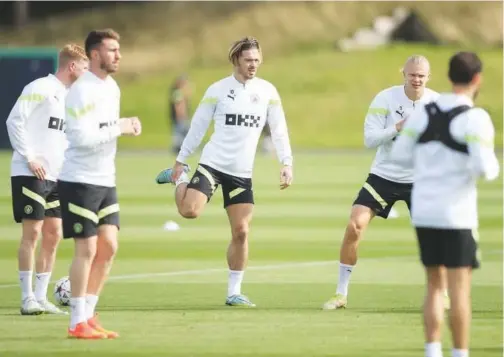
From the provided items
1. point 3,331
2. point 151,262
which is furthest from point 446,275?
point 151,262

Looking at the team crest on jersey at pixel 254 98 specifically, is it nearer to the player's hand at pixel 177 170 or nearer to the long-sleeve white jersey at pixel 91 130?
the player's hand at pixel 177 170

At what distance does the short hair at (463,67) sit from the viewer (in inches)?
324

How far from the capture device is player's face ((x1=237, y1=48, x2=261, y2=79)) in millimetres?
12039

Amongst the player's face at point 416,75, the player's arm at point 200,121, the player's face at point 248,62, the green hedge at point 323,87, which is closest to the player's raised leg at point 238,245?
the player's arm at point 200,121

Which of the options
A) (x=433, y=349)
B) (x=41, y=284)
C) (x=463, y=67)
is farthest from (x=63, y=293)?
(x=463, y=67)

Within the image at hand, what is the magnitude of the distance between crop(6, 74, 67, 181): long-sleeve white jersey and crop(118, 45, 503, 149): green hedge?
34806 millimetres

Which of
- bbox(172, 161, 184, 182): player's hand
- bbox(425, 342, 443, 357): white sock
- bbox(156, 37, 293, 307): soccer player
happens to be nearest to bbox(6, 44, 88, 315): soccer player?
bbox(172, 161, 184, 182): player's hand

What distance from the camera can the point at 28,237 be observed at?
37.8 ft

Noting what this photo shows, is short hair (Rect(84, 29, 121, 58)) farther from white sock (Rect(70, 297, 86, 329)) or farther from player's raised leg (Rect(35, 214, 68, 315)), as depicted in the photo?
player's raised leg (Rect(35, 214, 68, 315))

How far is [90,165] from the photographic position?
10.0 metres

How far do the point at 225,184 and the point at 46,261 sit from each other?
5.68 ft

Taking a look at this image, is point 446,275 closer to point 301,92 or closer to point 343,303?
point 343,303

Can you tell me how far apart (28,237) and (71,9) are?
45.8 metres

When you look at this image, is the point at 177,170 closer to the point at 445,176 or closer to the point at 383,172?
the point at 383,172
